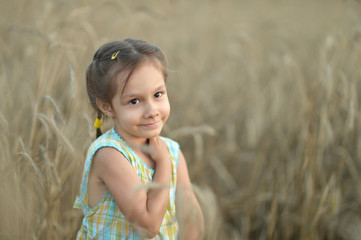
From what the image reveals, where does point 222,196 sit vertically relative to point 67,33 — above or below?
below

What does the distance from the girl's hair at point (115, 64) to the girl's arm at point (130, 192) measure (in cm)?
20

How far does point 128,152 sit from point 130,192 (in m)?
0.15

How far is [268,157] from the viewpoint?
263 centimetres

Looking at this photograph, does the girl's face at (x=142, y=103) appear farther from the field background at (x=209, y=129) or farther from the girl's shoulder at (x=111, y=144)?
the field background at (x=209, y=129)

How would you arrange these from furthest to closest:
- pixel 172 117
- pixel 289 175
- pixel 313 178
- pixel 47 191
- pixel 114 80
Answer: pixel 172 117 < pixel 289 175 < pixel 313 178 < pixel 47 191 < pixel 114 80

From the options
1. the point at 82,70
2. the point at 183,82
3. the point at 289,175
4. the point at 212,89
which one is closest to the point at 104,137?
the point at 82,70

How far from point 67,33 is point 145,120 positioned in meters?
1.41

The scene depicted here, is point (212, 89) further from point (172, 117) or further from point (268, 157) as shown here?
point (268, 157)

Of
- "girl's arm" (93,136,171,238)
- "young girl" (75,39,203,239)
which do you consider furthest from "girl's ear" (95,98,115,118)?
"girl's arm" (93,136,171,238)

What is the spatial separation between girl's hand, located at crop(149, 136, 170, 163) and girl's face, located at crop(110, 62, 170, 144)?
0.07 meters

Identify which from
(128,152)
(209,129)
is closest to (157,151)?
A: (128,152)

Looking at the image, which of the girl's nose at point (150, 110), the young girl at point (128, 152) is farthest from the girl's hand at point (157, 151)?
the girl's nose at point (150, 110)

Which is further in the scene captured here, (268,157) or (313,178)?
(268,157)

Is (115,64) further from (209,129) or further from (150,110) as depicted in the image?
(209,129)
